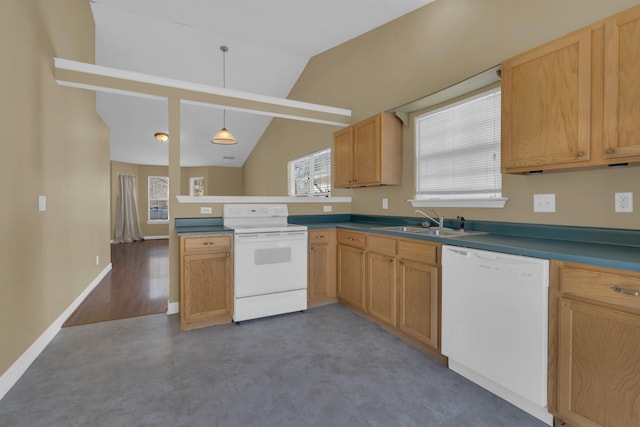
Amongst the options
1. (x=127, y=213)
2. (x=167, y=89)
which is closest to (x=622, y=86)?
(x=167, y=89)

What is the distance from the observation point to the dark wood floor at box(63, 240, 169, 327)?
10.6ft

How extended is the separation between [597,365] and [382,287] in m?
1.55

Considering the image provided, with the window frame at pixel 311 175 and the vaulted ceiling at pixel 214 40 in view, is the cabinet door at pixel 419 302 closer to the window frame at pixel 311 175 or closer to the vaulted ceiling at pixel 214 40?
the window frame at pixel 311 175

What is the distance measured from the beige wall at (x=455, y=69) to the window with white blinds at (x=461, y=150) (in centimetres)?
13

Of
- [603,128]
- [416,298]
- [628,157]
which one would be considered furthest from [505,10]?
[416,298]

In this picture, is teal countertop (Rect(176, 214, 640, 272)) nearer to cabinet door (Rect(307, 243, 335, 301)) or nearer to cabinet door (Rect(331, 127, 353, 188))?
cabinet door (Rect(307, 243, 335, 301))

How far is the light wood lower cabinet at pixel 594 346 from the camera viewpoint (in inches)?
50.5

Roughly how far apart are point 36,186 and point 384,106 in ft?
11.0

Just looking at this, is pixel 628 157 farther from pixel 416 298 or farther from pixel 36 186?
pixel 36 186

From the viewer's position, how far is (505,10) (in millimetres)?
2328

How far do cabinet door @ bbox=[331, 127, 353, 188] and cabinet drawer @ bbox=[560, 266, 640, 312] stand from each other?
2.42 meters

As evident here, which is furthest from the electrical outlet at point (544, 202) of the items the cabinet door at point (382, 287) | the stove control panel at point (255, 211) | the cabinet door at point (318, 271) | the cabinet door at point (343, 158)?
the stove control panel at point (255, 211)

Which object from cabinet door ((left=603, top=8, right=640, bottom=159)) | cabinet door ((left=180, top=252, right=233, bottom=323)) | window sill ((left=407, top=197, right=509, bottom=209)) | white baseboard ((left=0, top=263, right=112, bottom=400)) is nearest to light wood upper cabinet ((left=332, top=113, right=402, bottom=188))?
window sill ((left=407, top=197, right=509, bottom=209))

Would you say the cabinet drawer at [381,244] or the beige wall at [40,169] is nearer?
the beige wall at [40,169]
